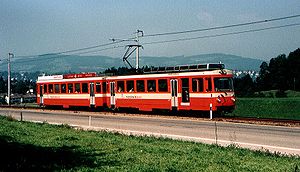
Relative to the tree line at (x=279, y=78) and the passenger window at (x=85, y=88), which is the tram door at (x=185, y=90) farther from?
the tree line at (x=279, y=78)

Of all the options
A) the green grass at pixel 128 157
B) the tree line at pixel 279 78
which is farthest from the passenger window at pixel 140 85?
the tree line at pixel 279 78

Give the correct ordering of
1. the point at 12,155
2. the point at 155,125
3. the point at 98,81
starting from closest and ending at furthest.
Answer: the point at 12,155, the point at 155,125, the point at 98,81

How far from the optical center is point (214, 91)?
2623 centimetres

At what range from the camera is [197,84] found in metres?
27.0

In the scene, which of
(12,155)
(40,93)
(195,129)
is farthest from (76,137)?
(40,93)

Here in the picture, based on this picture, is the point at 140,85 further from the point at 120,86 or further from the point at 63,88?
the point at 63,88

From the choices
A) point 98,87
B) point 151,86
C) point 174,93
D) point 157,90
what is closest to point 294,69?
point 98,87

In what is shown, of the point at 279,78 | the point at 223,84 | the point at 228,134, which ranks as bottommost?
the point at 228,134

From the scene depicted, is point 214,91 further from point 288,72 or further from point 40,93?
point 288,72

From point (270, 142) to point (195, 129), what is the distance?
542 centimetres

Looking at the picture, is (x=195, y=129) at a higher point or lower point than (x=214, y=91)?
lower

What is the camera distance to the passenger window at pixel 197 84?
26781 millimetres

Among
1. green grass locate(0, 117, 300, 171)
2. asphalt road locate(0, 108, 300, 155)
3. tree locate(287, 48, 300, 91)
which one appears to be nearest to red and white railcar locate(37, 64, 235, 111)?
asphalt road locate(0, 108, 300, 155)

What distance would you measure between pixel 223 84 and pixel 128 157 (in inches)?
Result: 639
